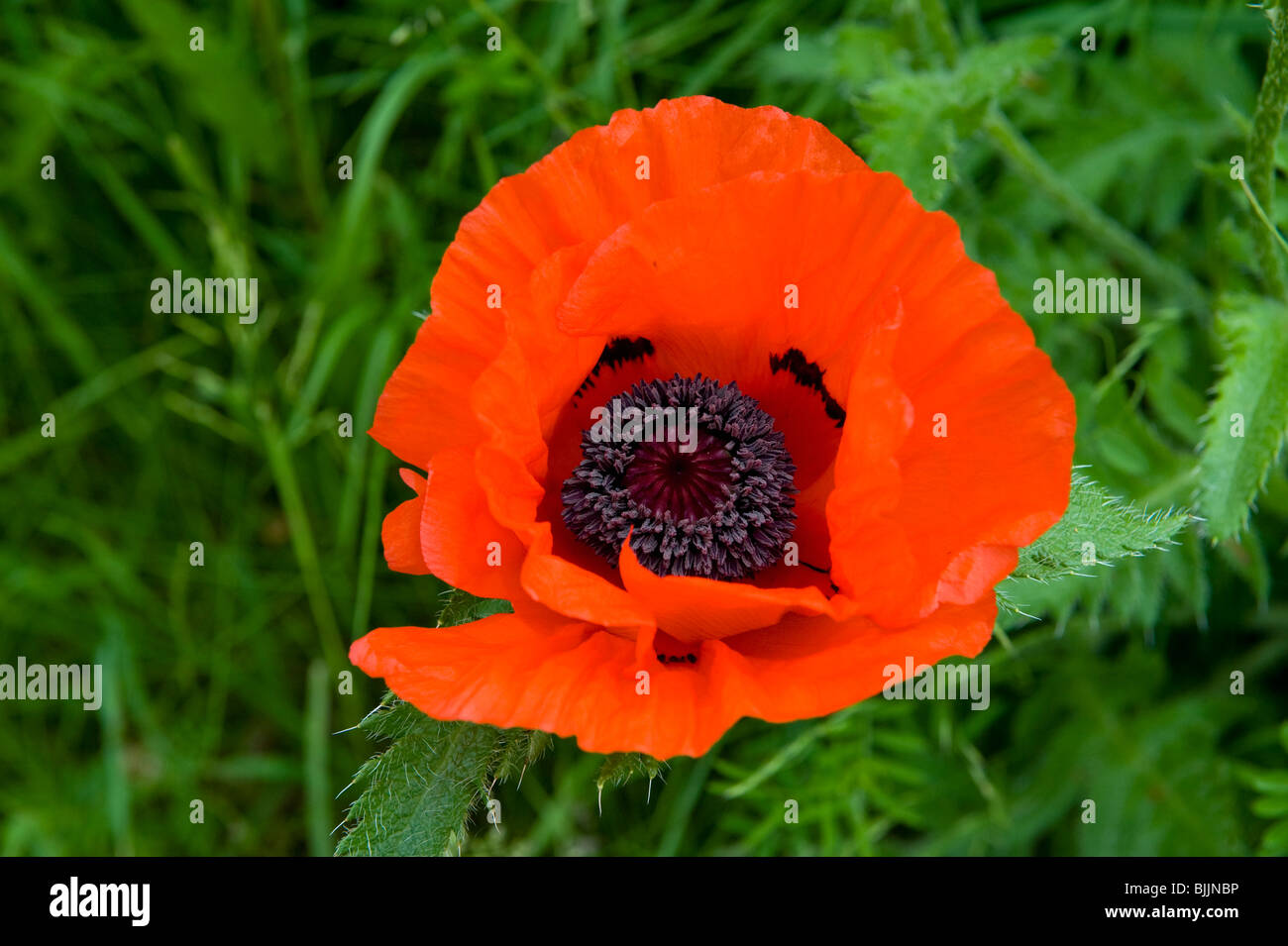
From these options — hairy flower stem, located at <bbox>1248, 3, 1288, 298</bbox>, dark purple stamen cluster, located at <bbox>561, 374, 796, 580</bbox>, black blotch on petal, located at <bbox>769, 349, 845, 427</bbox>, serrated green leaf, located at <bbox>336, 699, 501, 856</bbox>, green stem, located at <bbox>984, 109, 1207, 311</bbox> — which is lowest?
serrated green leaf, located at <bbox>336, 699, 501, 856</bbox>

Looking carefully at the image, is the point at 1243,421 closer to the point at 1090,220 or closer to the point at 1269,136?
the point at 1269,136

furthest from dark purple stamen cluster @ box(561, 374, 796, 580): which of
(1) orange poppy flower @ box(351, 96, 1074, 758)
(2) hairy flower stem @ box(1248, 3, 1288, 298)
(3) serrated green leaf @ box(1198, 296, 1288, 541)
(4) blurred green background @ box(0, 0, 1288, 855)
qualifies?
(2) hairy flower stem @ box(1248, 3, 1288, 298)

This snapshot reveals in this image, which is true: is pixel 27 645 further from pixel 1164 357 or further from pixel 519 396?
pixel 1164 357

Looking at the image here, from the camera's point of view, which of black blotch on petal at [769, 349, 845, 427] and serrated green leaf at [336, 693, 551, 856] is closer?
serrated green leaf at [336, 693, 551, 856]

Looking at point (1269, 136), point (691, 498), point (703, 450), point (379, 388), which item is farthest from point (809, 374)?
point (379, 388)

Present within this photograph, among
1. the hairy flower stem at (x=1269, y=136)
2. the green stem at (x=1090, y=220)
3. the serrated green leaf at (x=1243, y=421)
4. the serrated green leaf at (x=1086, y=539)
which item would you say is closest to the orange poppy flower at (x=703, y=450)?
the serrated green leaf at (x=1086, y=539)

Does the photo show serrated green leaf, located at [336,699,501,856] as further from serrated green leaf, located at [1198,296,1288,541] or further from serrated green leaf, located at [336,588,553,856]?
serrated green leaf, located at [1198,296,1288,541]

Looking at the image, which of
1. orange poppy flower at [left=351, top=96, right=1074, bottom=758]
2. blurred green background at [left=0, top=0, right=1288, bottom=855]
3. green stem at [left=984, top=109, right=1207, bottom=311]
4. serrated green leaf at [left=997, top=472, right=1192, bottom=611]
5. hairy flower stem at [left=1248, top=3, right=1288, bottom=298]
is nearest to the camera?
orange poppy flower at [left=351, top=96, right=1074, bottom=758]

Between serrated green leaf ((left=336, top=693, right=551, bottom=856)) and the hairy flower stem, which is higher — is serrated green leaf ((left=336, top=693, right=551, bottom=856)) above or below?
below
